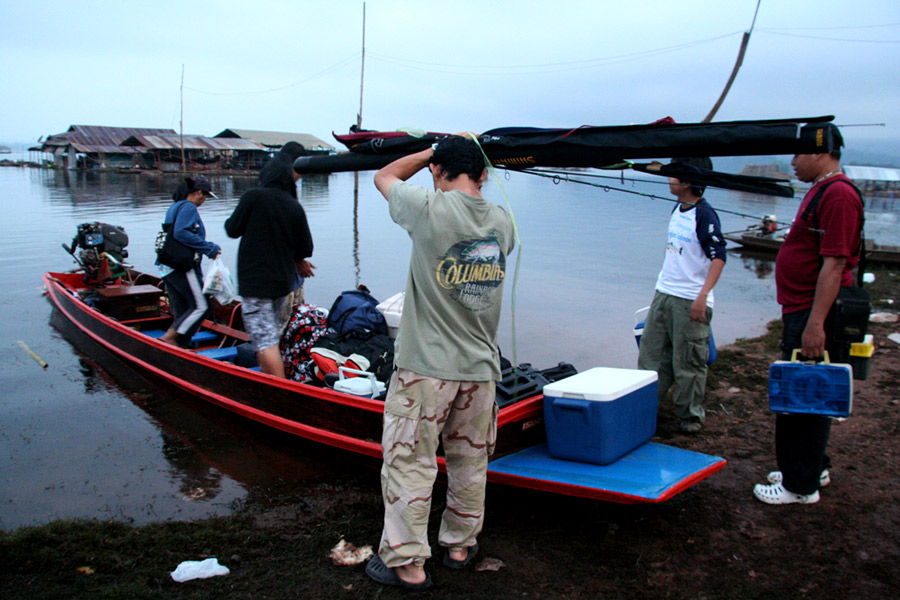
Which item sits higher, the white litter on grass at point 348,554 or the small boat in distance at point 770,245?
the small boat in distance at point 770,245

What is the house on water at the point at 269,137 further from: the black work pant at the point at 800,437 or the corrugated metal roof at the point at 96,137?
the black work pant at the point at 800,437

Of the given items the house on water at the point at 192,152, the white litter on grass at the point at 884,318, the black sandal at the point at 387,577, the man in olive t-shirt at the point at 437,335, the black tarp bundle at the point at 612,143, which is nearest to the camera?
the black tarp bundle at the point at 612,143

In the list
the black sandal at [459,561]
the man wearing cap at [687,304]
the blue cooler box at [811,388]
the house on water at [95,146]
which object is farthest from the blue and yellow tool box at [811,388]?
the house on water at [95,146]

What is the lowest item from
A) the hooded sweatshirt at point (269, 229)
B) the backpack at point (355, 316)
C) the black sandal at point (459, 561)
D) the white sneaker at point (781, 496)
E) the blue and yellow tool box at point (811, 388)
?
the black sandal at point (459, 561)

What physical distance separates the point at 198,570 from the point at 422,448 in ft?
4.38

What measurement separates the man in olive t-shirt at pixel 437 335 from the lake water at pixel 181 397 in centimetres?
63

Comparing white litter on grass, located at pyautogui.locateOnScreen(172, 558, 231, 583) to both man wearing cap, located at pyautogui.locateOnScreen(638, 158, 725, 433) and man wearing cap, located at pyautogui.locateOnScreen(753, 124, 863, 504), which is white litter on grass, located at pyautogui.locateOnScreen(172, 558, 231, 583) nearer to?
man wearing cap, located at pyautogui.locateOnScreen(753, 124, 863, 504)

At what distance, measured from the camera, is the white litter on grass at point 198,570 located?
2893 mm

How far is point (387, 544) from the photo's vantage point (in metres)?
2.70

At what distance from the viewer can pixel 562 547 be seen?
3.14 meters

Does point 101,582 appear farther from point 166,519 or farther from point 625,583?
point 625,583

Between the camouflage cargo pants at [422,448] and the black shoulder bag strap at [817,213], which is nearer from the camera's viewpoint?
the camouflage cargo pants at [422,448]

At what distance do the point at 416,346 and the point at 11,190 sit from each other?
139ft

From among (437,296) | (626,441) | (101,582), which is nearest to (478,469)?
(437,296)
